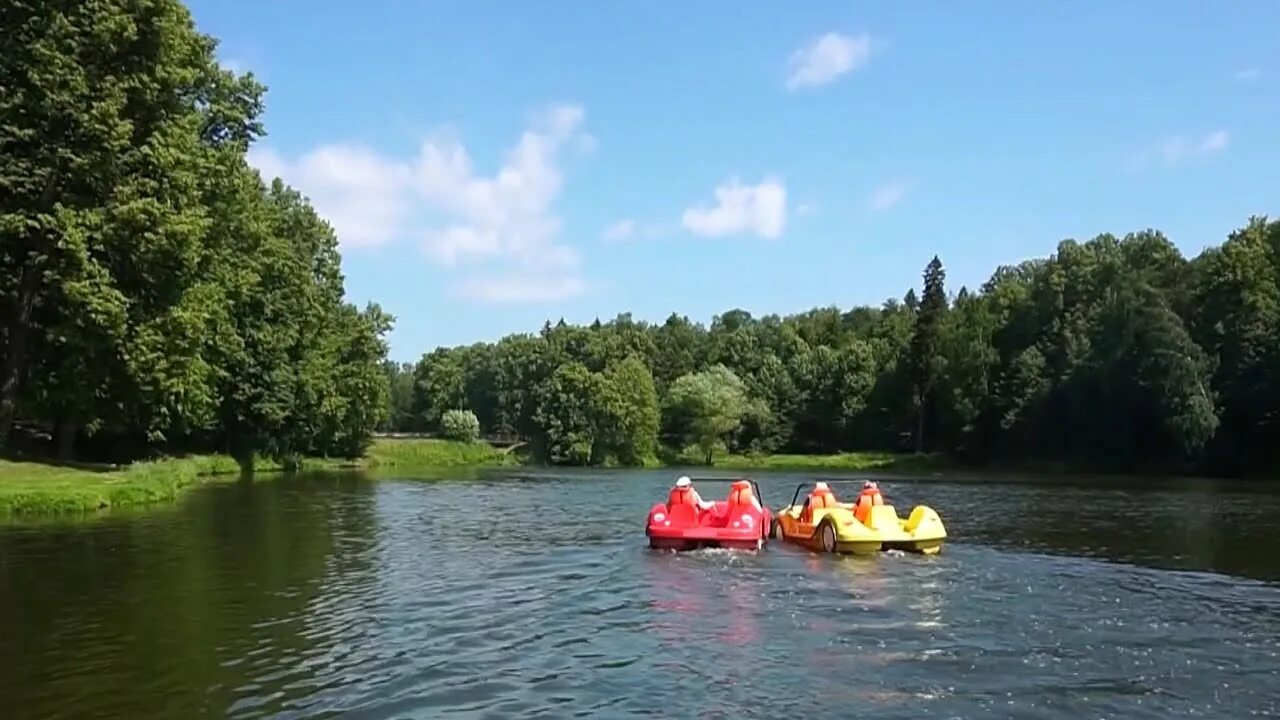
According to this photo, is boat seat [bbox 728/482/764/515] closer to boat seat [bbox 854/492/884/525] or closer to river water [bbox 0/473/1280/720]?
river water [bbox 0/473/1280/720]

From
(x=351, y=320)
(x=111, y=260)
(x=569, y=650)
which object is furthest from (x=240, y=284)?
(x=569, y=650)

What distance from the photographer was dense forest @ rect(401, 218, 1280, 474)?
3034 inches

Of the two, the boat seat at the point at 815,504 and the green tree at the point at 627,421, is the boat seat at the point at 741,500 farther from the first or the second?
the green tree at the point at 627,421

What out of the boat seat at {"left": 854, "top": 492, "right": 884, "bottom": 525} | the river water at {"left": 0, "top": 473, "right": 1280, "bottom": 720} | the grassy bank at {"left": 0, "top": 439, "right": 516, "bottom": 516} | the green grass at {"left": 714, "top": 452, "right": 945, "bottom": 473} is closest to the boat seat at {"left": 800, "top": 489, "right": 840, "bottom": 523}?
the boat seat at {"left": 854, "top": 492, "right": 884, "bottom": 525}

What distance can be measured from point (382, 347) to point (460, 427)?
30214mm

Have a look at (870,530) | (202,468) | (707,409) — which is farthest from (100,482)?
(707,409)

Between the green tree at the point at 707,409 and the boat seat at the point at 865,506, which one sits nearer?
the boat seat at the point at 865,506

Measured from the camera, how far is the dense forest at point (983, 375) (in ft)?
253

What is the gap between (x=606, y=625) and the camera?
54.1 feet

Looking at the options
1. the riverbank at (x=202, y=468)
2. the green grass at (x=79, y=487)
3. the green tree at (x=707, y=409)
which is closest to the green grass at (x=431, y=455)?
the riverbank at (x=202, y=468)

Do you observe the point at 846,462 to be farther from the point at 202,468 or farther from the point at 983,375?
the point at 202,468

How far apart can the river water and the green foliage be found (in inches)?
3113

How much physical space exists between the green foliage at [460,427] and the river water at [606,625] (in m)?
79.1

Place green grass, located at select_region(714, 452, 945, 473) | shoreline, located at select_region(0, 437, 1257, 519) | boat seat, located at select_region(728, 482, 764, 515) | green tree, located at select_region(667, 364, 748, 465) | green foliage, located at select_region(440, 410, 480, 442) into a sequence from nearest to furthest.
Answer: boat seat, located at select_region(728, 482, 764, 515)
shoreline, located at select_region(0, 437, 1257, 519)
green grass, located at select_region(714, 452, 945, 473)
green tree, located at select_region(667, 364, 748, 465)
green foliage, located at select_region(440, 410, 480, 442)
